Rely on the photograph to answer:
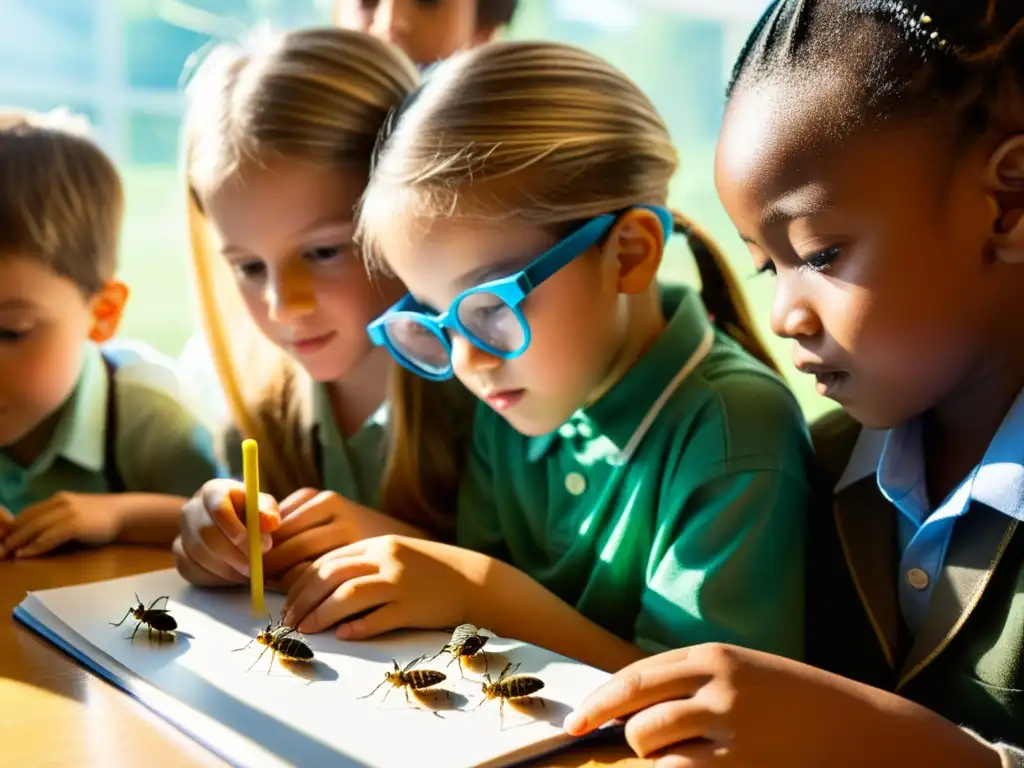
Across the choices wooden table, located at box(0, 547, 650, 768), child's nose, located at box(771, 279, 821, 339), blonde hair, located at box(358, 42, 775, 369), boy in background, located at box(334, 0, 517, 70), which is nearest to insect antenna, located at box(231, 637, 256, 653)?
wooden table, located at box(0, 547, 650, 768)

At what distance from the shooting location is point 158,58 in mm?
3656

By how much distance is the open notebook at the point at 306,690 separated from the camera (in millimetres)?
774

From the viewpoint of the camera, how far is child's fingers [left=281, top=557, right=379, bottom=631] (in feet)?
3.42

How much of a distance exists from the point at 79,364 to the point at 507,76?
2.82ft

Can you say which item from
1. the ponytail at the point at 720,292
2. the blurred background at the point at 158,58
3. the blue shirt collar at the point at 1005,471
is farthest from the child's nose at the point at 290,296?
the blurred background at the point at 158,58

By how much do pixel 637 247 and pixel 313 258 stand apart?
44 cm

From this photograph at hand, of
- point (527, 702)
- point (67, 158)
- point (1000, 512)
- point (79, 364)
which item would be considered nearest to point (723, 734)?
point (527, 702)

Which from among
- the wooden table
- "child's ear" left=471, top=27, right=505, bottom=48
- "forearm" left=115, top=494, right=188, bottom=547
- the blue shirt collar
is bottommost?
the wooden table

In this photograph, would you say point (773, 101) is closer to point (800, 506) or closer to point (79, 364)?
point (800, 506)

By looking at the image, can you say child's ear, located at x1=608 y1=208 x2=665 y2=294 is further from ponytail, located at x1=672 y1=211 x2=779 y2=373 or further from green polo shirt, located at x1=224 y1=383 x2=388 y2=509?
green polo shirt, located at x1=224 y1=383 x2=388 y2=509

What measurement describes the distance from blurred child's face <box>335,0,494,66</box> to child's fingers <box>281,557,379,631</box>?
3.21 ft

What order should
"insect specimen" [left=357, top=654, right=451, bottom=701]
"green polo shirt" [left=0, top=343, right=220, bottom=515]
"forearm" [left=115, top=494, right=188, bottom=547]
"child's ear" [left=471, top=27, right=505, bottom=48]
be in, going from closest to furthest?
"insect specimen" [left=357, top=654, right=451, bottom=701], "forearm" [left=115, top=494, right=188, bottom=547], "green polo shirt" [left=0, top=343, right=220, bottom=515], "child's ear" [left=471, top=27, right=505, bottom=48]

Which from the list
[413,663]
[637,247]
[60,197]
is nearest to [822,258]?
[637,247]

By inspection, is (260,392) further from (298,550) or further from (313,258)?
(298,550)
